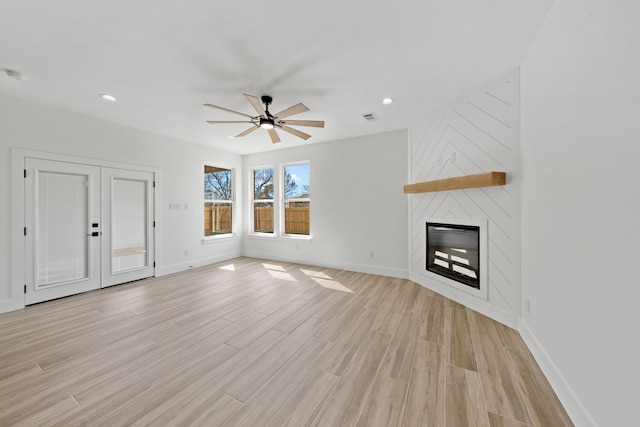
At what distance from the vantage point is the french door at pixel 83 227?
337 cm

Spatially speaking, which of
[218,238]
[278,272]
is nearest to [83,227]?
[218,238]

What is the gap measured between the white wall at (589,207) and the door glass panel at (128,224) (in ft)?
18.9

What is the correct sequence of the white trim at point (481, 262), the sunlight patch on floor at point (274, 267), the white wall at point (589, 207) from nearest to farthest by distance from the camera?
the white wall at point (589, 207) < the white trim at point (481, 262) < the sunlight patch on floor at point (274, 267)

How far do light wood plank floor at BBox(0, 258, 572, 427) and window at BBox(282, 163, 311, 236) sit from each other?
8.40 ft

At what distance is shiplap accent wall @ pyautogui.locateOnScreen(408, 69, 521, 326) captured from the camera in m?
2.63

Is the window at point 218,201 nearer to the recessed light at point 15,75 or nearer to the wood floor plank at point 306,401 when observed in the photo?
the recessed light at point 15,75

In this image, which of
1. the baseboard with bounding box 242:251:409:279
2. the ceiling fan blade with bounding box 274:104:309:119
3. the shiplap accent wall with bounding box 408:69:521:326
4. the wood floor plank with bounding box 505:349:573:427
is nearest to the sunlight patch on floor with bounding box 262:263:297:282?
the baseboard with bounding box 242:251:409:279

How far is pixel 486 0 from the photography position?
1727 mm

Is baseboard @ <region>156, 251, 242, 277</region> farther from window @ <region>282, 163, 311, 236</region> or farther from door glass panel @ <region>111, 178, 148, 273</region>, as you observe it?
window @ <region>282, 163, 311, 236</region>

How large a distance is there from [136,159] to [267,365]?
14.4ft

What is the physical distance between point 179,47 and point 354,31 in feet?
5.13

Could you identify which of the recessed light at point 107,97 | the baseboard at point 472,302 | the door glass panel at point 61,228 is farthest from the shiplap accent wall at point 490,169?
the door glass panel at point 61,228

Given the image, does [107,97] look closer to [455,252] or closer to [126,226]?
[126,226]

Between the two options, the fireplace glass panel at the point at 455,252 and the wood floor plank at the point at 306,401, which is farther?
the fireplace glass panel at the point at 455,252
